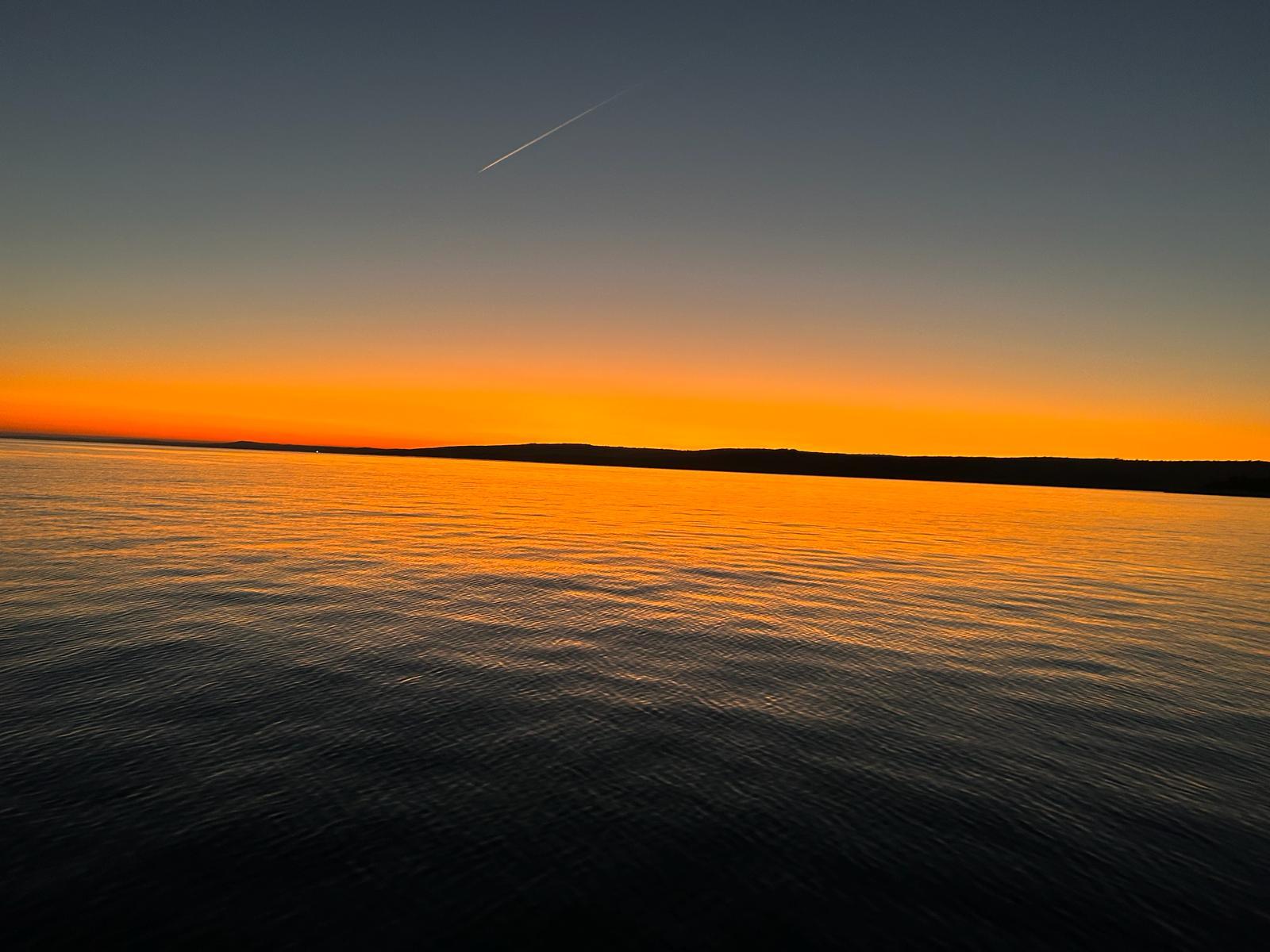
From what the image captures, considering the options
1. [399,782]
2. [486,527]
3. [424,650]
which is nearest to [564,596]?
[424,650]

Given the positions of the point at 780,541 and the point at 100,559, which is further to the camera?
the point at 780,541

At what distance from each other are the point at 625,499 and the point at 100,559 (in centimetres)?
7378

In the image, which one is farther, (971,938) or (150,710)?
(150,710)

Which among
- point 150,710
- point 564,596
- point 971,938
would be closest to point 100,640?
point 150,710

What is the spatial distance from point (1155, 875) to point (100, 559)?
41.6 meters

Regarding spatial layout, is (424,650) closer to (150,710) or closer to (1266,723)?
(150,710)

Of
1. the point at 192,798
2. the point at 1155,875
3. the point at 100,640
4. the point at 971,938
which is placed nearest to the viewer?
the point at 971,938

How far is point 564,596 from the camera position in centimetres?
3006

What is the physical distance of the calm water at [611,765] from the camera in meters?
9.12

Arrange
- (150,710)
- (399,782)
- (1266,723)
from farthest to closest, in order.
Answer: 1. (1266,723)
2. (150,710)
3. (399,782)

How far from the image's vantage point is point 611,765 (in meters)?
13.2

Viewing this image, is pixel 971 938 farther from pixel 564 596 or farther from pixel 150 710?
pixel 564 596

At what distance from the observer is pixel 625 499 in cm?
10244

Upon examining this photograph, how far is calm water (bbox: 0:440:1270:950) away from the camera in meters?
9.12
